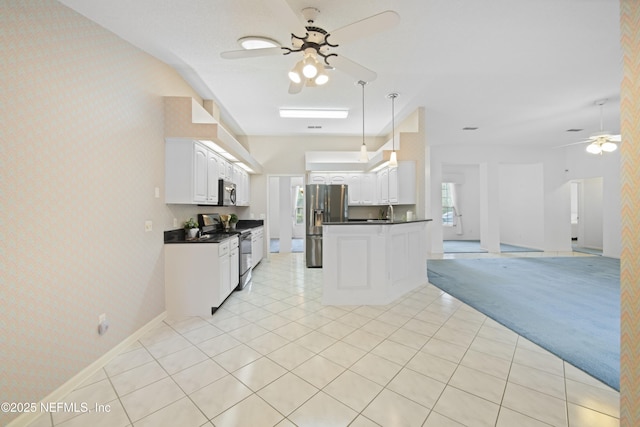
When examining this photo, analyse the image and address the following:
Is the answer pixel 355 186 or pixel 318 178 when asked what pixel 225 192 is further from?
pixel 355 186

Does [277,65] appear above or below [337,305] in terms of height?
above

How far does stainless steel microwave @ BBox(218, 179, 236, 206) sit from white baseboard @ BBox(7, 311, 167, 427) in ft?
6.44

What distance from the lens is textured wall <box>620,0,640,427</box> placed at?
1.27 meters

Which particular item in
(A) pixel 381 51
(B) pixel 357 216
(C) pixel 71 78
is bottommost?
(B) pixel 357 216

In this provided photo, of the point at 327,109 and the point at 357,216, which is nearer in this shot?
the point at 327,109

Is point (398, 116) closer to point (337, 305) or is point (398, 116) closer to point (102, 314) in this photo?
point (337, 305)

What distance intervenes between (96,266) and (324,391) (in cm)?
208

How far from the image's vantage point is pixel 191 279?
2975 mm

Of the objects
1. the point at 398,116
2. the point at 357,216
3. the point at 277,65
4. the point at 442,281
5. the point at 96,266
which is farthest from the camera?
the point at 357,216

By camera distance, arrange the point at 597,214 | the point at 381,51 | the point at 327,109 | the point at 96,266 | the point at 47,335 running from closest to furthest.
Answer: the point at 47,335
the point at 96,266
the point at 381,51
the point at 327,109
the point at 597,214

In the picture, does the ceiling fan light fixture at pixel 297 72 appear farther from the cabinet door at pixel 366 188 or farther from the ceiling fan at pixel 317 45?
the cabinet door at pixel 366 188

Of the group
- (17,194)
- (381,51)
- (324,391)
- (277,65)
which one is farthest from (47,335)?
(381,51)

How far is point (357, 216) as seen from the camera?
20.9 feet

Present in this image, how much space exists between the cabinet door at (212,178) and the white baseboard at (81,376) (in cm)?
172
